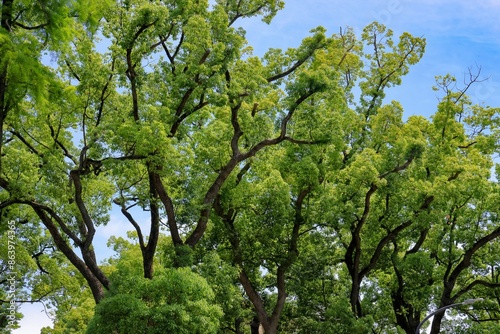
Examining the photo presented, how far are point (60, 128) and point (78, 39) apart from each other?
2.80m

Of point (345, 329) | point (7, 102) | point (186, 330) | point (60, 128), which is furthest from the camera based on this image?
point (345, 329)

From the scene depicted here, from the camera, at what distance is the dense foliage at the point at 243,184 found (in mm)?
15812

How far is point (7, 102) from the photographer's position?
30.9 ft

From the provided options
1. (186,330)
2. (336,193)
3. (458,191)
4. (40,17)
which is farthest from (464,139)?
(40,17)

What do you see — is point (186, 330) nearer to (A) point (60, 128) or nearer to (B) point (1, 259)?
(A) point (60, 128)

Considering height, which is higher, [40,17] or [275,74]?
[275,74]

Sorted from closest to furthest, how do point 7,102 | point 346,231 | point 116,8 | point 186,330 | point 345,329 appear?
point 7,102 < point 186,330 < point 116,8 < point 345,329 < point 346,231

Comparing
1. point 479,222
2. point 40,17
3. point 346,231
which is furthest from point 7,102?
point 479,222

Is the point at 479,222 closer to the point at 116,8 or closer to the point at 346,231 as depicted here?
the point at 346,231

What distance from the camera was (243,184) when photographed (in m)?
19.4

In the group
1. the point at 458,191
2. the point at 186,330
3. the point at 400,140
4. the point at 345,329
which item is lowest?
the point at 186,330

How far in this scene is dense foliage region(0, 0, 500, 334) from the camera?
15.8m

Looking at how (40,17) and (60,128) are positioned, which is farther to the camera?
(60,128)

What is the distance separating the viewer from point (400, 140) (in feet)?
64.6
